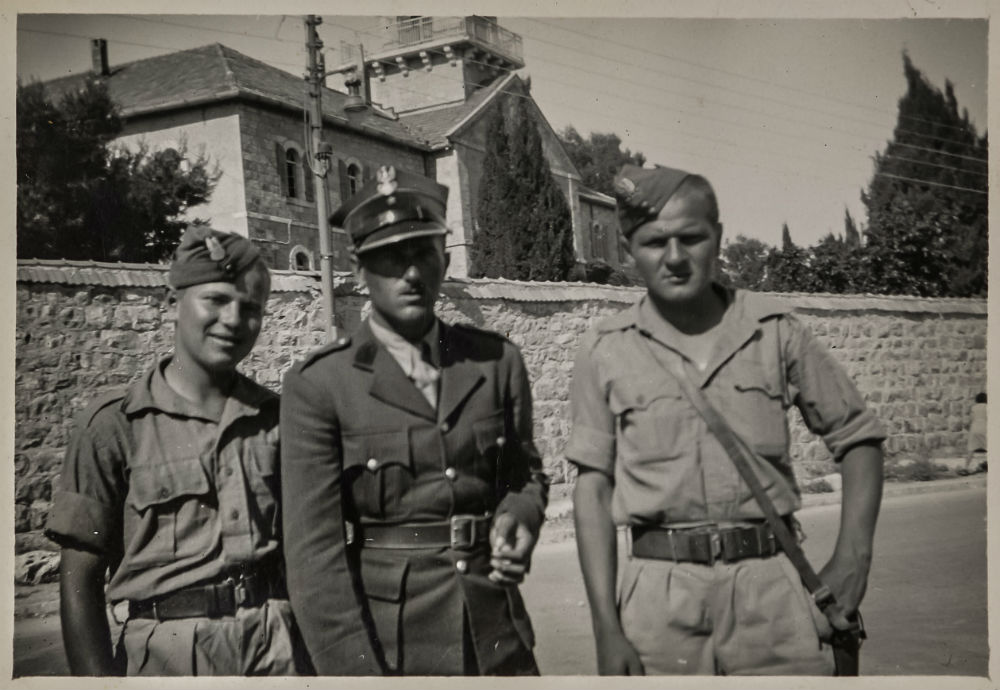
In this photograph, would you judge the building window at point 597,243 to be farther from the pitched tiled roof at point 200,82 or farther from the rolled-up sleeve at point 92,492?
the rolled-up sleeve at point 92,492

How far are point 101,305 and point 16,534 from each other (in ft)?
4.45

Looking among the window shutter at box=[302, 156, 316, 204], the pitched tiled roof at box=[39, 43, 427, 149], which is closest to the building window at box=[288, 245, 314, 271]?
the window shutter at box=[302, 156, 316, 204]

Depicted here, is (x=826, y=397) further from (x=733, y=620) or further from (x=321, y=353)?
(x=321, y=353)

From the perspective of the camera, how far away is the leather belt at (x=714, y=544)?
116 inches

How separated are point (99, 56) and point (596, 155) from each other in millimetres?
2353

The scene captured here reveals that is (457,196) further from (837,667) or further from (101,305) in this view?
(837,667)

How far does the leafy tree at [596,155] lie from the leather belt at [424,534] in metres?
1.73

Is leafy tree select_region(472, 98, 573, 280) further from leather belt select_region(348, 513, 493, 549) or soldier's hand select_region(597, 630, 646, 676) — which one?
soldier's hand select_region(597, 630, 646, 676)

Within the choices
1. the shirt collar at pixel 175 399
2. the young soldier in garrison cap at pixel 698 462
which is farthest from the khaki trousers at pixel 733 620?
the shirt collar at pixel 175 399

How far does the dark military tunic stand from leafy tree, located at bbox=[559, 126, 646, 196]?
1.48m

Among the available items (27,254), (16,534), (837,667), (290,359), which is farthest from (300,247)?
(837,667)

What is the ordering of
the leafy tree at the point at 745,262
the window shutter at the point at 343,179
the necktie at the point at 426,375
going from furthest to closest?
1. the window shutter at the point at 343,179
2. the leafy tree at the point at 745,262
3. the necktie at the point at 426,375

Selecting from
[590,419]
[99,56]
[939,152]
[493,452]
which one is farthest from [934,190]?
[99,56]

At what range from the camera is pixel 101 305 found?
16.7 feet
